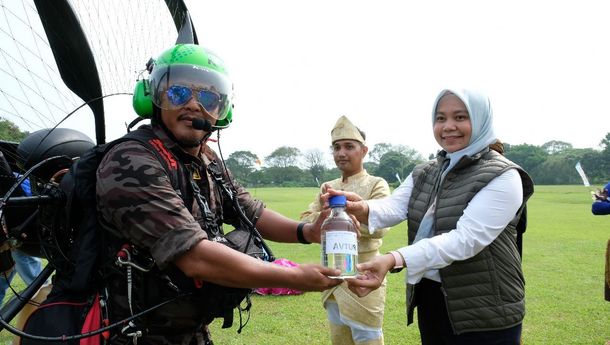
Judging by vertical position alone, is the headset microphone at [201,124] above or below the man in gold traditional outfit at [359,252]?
above

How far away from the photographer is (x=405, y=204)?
357cm

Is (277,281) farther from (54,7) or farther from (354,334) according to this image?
(354,334)

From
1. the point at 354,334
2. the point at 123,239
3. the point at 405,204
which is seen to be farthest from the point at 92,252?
the point at 354,334

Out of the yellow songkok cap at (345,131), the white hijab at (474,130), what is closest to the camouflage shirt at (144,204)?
the white hijab at (474,130)

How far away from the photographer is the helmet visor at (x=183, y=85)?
8.14ft

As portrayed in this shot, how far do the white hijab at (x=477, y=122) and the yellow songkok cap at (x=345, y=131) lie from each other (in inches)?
88.2

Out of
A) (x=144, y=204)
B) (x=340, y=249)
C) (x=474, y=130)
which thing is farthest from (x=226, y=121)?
(x=474, y=130)

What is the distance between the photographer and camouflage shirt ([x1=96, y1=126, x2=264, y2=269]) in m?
2.07

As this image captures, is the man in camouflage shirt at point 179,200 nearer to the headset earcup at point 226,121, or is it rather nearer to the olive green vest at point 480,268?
the headset earcup at point 226,121

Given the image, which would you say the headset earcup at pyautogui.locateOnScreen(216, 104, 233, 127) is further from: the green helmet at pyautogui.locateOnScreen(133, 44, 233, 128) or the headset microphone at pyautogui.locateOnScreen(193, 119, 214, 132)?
the headset microphone at pyautogui.locateOnScreen(193, 119, 214, 132)

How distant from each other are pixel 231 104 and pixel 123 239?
3.42 feet

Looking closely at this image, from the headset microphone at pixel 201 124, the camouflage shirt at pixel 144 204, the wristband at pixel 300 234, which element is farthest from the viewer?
the wristband at pixel 300 234

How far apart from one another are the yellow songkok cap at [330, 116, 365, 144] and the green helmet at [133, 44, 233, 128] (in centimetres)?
282

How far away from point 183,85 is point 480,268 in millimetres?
2143
